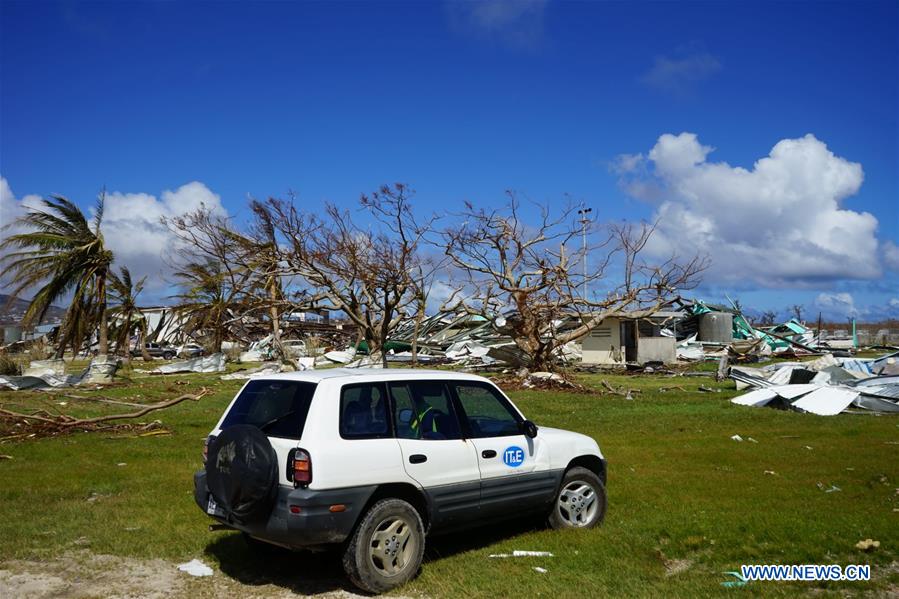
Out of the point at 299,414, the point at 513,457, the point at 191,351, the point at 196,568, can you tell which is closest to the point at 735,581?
the point at 513,457

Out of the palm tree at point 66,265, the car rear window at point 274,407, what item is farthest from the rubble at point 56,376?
the car rear window at point 274,407

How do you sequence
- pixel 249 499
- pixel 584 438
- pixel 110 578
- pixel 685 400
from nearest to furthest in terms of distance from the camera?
pixel 249 499 → pixel 110 578 → pixel 584 438 → pixel 685 400

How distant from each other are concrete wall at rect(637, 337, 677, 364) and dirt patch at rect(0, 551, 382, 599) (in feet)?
103

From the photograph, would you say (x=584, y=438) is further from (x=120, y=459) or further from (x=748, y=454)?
(x=120, y=459)

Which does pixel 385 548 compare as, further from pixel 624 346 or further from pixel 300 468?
pixel 624 346

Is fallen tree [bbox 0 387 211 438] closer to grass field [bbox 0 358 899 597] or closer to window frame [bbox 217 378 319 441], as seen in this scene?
grass field [bbox 0 358 899 597]

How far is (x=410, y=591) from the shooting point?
546 cm

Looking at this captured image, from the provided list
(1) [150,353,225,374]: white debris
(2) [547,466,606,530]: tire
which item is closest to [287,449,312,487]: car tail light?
(2) [547,466,606,530]: tire

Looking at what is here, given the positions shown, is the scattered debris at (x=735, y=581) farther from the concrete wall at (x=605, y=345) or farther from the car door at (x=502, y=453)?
the concrete wall at (x=605, y=345)

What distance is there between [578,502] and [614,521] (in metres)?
0.52

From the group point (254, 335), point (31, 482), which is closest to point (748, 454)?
point (31, 482)

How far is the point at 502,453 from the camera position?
21.1 feet

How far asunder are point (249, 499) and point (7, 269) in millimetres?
23822

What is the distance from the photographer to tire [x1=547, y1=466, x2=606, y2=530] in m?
6.90
